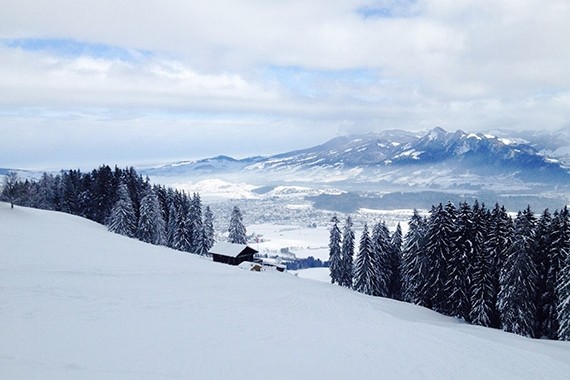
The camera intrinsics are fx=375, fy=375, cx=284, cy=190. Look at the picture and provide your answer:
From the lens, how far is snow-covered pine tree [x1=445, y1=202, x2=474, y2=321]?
36.8 m

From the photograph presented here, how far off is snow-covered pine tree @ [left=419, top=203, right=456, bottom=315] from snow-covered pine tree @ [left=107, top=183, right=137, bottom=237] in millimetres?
43841

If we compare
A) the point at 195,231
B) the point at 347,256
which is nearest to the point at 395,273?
the point at 347,256

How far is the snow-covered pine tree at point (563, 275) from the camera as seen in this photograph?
2809 centimetres

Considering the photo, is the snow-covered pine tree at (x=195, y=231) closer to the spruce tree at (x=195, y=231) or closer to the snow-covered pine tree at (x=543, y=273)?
the spruce tree at (x=195, y=231)

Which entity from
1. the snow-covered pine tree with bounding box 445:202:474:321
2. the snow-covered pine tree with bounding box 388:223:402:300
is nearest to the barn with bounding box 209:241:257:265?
the snow-covered pine tree with bounding box 388:223:402:300

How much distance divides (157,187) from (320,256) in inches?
2893

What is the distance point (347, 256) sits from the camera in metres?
57.5

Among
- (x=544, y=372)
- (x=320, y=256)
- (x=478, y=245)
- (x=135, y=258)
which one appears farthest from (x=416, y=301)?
(x=320, y=256)

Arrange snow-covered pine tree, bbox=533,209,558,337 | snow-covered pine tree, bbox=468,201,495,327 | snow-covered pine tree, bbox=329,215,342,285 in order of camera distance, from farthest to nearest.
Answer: snow-covered pine tree, bbox=329,215,342,285 < snow-covered pine tree, bbox=468,201,495,327 < snow-covered pine tree, bbox=533,209,558,337

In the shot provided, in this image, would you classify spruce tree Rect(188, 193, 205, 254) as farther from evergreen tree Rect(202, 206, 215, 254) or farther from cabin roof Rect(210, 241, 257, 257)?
cabin roof Rect(210, 241, 257, 257)

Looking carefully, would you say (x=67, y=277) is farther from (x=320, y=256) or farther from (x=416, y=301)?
(x=320, y=256)

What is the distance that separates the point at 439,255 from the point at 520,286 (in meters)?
8.15

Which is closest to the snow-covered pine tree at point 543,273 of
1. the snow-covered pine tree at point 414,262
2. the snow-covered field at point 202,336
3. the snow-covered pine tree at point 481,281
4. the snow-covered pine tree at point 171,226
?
the snow-covered pine tree at point 481,281

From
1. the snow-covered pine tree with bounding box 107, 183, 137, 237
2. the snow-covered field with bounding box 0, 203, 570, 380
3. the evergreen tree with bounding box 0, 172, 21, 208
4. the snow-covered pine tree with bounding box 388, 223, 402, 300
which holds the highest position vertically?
the evergreen tree with bounding box 0, 172, 21, 208
